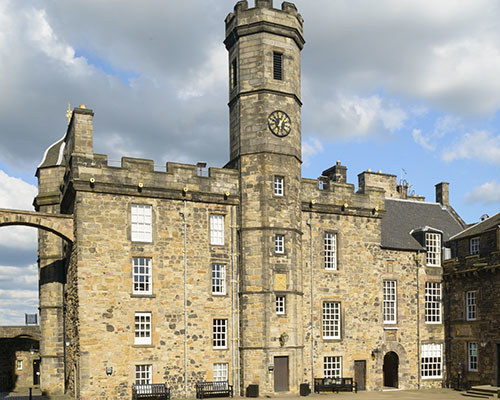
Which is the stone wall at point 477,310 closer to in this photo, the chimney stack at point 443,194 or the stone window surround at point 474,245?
the stone window surround at point 474,245

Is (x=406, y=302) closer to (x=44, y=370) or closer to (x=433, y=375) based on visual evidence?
(x=433, y=375)

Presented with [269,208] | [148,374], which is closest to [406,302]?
[269,208]

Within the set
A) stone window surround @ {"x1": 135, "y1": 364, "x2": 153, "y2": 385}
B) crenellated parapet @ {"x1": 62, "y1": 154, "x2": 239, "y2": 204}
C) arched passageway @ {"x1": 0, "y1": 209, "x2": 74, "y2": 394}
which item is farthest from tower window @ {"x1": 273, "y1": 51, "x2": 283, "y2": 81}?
stone window surround @ {"x1": 135, "y1": 364, "x2": 153, "y2": 385}

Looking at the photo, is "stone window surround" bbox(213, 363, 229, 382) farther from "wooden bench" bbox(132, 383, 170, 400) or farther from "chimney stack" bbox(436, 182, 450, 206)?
"chimney stack" bbox(436, 182, 450, 206)

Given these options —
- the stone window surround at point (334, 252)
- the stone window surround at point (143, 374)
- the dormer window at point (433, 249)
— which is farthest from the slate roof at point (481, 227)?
the stone window surround at point (143, 374)

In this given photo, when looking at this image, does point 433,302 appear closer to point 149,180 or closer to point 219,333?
point 219,333

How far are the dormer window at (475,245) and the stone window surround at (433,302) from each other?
9.52ft

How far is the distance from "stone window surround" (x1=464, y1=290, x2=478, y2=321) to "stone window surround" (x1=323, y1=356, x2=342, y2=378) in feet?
26.9

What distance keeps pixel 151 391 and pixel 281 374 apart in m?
6.39

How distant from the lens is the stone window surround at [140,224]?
90.7 ft

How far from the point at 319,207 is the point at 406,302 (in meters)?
7.89

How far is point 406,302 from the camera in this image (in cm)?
3381

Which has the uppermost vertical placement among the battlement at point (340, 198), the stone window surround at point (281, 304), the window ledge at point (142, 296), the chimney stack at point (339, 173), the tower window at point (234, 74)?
the tower window at point (234, 74)

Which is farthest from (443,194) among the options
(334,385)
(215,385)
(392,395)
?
(215,385)
